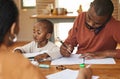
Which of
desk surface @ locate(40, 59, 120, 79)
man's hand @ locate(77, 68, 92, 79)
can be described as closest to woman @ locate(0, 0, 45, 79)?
man's hand @ locate(77, 68, 92, 79)

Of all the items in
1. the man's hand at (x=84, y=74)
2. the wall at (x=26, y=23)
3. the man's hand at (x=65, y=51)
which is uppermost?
the man's hand at (x=84, y=74)

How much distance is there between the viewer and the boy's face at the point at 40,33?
2369 millimetres

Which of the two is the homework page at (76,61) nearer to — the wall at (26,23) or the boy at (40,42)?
the boy at (40,42)

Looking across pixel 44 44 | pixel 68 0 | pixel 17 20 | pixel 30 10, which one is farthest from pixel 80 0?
pixel 17 20

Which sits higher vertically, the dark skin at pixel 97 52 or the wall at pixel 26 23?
the dark skin at pixel 97 52

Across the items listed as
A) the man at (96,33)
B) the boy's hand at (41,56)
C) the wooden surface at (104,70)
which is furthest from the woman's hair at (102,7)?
the boy's hand at (41,56)

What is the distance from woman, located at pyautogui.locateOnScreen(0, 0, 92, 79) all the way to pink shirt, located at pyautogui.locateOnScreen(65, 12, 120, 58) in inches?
52.3

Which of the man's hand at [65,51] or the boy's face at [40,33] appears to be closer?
the man's hand at [65,51]

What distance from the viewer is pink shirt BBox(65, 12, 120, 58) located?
2238 mm

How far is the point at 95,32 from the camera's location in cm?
225

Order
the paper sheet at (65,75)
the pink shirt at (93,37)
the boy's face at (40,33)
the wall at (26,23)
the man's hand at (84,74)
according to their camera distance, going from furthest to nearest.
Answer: the wall at (26,23) < the boy's face at (40,33) < the pink shirt at (93,37) < the paper sheet at (65,75) < the man's hand at (84,74)

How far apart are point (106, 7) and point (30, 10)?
15.4 ft

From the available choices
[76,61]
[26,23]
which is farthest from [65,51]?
[26,23]

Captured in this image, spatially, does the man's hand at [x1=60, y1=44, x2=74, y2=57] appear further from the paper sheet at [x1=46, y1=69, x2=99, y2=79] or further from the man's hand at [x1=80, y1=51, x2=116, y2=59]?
the paper sheet at [x1=46, y1=69, x2=99, y2=79]
